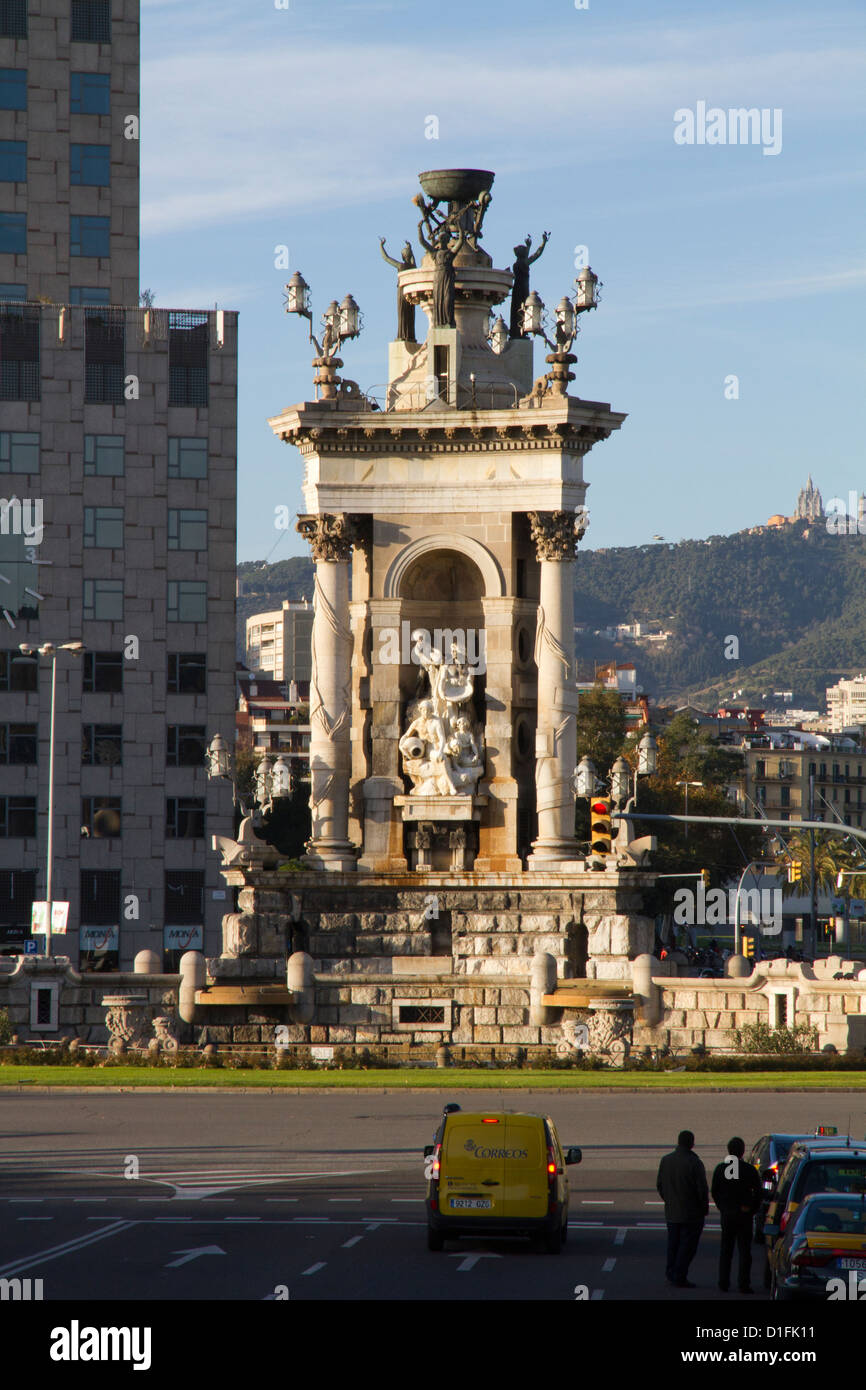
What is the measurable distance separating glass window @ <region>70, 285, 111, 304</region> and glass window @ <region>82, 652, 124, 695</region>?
17.3 m

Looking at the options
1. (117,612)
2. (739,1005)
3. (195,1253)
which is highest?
(117,612)

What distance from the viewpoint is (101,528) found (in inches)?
3538

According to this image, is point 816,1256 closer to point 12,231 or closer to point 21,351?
point 21,351

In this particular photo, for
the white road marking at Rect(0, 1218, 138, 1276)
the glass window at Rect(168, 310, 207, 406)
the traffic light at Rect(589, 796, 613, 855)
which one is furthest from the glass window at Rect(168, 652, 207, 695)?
the white road marking at Rect(0, 1218, 138, 1276)

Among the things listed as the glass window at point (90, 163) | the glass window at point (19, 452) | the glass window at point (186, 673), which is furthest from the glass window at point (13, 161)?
the glass window at point (186, 673)

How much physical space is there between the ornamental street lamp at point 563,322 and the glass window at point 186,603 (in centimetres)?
3290

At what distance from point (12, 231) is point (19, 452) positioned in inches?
485

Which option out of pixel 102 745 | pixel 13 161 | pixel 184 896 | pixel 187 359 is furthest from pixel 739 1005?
pixel 13 161

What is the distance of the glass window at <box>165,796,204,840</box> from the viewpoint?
292 feet

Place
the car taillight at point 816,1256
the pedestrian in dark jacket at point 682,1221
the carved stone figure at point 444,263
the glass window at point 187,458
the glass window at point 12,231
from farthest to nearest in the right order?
the glass window at point 12,231, the glass window at point 187,458, the carved stone figure at point 444,263, the pedestrian in dark jacket at point 682,1221, the car taillight at point 816,1256

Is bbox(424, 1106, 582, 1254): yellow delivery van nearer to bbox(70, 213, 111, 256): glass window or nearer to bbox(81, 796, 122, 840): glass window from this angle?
bbox(81, 796, 122, 840): glass window

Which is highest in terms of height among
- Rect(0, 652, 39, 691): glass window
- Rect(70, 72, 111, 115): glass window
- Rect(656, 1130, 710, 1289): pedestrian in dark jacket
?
Rect(70, 72, 111, 115): glass window

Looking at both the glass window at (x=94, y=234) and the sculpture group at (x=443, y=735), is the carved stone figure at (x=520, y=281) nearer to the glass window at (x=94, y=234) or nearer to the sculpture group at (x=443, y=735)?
the sculpture group at (x=443, y=735)

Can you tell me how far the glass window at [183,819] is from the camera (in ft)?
292
